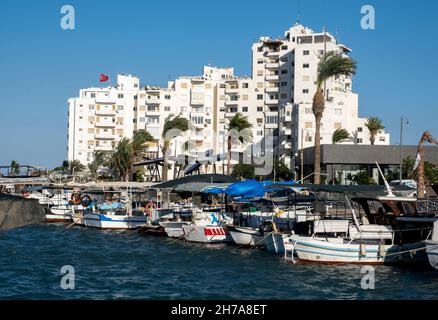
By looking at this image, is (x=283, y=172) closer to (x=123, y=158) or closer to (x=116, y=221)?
(x=123, y=158)

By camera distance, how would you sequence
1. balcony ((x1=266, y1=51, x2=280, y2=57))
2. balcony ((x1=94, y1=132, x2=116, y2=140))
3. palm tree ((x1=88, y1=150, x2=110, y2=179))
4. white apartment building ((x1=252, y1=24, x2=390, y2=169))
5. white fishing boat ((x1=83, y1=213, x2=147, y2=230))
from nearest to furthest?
white fishing boat ((x1=83, y1=213, x2=147, y2=230)), white apartment building ((x1=252, y1=24, x2=390, y2=169)), balcony ((x1=266, y1=51, x2=280, y2=57)), palm tree ((x1=88, y1=150, x2=110, y2=179)), balcony ((x1=94, y1=132, x2=116, y2=140))

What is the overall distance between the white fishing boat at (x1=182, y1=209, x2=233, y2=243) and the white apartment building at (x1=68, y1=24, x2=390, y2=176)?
183 feet

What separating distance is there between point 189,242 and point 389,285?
1915cm

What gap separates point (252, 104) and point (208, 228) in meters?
76.8

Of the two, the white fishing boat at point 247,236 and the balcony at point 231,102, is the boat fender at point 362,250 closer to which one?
the white fishing boat at point 247,236

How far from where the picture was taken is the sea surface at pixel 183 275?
2572 cm

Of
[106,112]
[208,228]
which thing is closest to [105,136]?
[106,112]

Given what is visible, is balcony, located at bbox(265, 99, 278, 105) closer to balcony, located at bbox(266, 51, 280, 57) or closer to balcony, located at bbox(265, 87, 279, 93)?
balcony, located at bbox(265, 87, 279, 93)

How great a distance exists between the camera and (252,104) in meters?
119

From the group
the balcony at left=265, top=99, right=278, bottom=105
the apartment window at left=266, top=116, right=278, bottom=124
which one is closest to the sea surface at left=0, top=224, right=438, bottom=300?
the apartment window at left=266, top=116, right=278, bottom=124

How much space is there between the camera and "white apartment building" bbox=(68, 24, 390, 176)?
106 m

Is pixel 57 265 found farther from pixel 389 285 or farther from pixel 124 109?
pixel 124 109

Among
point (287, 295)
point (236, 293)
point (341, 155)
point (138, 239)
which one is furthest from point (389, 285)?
point (341, 155)

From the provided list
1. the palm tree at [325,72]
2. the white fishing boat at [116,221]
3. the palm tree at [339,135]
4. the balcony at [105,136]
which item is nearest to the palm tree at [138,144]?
the balcony at [105,136]
